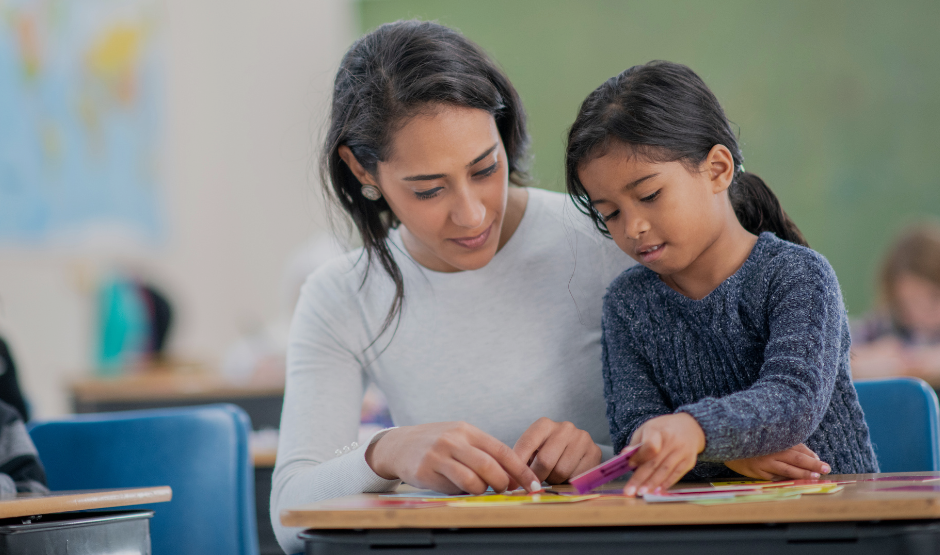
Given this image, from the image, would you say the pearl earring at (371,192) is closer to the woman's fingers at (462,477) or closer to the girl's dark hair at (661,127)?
the girl's dark hair at (661,127)

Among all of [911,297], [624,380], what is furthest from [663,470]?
[911,297]

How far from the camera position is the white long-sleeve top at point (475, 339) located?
4.12 ft

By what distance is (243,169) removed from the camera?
571cm

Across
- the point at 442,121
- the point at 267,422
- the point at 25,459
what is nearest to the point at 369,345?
the point at 442,121

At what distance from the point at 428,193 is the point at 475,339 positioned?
269 millimetres

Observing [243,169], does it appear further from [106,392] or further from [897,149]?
[897,149]

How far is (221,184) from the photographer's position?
5531mm

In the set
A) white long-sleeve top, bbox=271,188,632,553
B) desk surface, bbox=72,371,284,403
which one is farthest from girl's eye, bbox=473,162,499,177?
desk surface, bbox=72,371,284,403

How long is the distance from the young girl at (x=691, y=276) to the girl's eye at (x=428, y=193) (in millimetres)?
188

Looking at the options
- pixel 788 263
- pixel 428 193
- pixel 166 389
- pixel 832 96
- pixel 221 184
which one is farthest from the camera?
pixel 221 184

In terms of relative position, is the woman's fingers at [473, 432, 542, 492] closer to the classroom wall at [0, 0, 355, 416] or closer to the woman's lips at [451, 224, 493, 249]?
the woman's lips at [451, 224, 493, 249]

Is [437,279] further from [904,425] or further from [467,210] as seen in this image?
[904,425]

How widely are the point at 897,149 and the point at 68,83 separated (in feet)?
16.4

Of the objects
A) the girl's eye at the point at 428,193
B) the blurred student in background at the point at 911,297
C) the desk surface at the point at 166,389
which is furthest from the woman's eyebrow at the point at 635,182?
the blurred student in background at the point at 911,297
